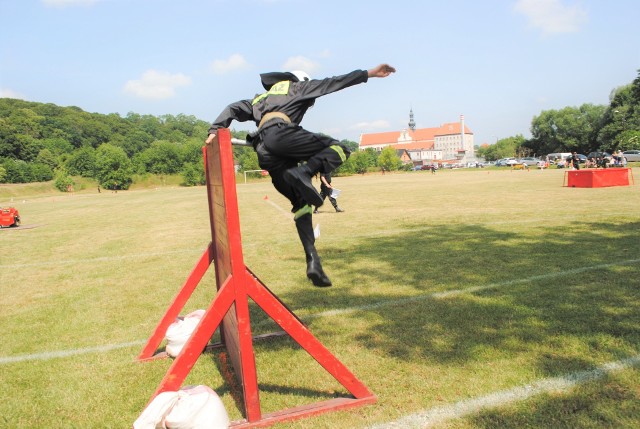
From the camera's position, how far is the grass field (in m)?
3.05

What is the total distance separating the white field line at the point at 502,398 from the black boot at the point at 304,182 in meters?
1.91

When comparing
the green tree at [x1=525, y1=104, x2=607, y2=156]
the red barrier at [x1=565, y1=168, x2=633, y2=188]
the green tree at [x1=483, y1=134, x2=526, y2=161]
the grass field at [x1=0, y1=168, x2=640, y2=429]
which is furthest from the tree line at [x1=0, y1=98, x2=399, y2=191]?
the grass field at [x1=0, y1=168, x2=640, y2=429]

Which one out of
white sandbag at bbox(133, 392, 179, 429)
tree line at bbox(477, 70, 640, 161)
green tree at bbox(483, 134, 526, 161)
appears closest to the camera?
white sandbag at bbox(133, 392, 179, 429)

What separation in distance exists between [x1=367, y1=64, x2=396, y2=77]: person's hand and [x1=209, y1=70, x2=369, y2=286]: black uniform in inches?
2.5

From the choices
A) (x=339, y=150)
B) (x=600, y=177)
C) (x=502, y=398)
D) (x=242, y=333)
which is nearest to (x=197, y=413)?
(x=242, y=333)

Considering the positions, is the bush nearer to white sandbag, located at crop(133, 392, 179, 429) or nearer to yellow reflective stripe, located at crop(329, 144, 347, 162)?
yellow reflective stripe, located at crop(329, 144, 347, 162)

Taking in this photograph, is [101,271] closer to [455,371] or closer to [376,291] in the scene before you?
[376,291]

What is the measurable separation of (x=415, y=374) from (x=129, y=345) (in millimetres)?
2923

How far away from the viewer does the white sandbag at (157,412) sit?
2582mm

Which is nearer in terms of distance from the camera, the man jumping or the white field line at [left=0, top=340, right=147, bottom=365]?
the man jumping

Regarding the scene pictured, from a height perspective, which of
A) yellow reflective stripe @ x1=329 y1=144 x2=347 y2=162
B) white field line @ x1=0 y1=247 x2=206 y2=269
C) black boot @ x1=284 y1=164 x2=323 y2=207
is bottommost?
white field line @ x1=0 y1=247 x2=206 y2=269

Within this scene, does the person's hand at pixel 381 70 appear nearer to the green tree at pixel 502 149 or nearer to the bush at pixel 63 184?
the bush at pixel 63 184

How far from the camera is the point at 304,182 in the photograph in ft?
13.1

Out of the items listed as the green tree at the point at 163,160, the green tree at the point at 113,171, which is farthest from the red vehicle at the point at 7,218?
the green tree at the point at 163,160
